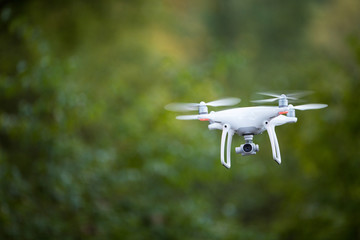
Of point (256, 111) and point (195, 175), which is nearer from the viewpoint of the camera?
point (256, 111)

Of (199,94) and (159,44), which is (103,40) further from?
(199,94)

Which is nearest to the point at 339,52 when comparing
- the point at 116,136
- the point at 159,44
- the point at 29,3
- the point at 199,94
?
the point at 159,44

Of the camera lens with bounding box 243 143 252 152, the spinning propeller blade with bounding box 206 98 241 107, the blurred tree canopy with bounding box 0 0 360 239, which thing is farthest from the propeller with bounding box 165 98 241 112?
the blurred tree canopy with bounding box 0 0 360 239

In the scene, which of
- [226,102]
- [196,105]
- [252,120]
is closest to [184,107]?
[196,105]

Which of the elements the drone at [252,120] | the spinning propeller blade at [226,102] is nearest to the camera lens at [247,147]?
the drone at [252,120]

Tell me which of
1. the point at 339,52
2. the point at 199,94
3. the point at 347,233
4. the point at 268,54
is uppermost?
the point at 268,54

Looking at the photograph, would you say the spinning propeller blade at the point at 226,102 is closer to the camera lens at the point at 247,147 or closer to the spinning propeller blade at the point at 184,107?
the spinning propeller blade at the point at 184,107

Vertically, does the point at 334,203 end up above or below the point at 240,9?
below

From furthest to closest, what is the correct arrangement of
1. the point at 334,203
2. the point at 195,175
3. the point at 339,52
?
1. the point at 339,52
2. the point at 195,175
3. the point at 334,203
